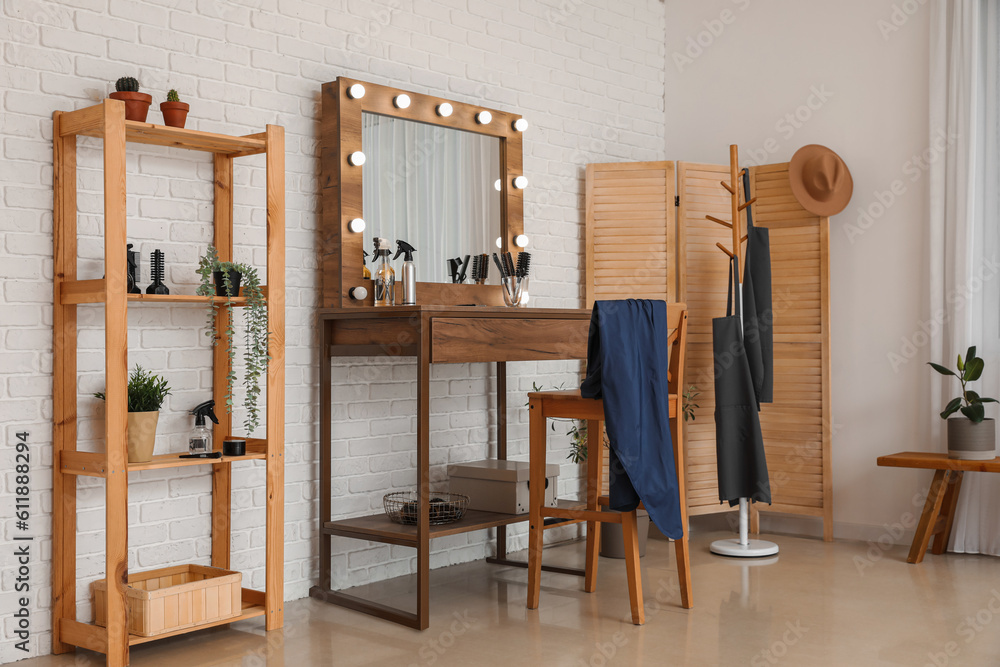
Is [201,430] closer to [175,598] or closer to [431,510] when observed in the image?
[175,598]

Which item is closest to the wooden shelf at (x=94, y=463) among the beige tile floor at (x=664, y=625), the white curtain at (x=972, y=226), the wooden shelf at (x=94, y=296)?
the wooden shelf at (x=94, y=296)

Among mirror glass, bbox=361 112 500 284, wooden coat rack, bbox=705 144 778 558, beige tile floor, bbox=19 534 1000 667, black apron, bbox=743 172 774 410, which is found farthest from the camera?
black apron, bbox=743 172 774 410

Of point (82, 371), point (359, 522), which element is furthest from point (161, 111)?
point (359, 522)

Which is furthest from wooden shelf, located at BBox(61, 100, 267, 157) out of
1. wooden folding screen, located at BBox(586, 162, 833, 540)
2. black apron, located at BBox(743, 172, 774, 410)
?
black apron, located at BBox(743, 172, 774, 410)

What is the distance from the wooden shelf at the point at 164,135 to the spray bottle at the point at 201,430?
83 cm

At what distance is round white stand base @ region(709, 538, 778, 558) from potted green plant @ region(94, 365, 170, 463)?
7.96 ft

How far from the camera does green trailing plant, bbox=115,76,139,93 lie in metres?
2.71

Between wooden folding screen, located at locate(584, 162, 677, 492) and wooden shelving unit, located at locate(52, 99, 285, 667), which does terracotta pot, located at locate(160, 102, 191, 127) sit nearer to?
wooden shelving unit, located at locate(52, 99, 285, 667)

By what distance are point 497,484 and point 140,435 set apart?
1346 millimetres

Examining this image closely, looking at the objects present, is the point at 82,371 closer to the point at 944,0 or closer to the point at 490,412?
the point at 490,412

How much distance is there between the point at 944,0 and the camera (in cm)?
403

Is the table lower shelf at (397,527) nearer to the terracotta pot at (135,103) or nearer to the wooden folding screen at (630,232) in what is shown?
the wooden folding screen at (630,232)

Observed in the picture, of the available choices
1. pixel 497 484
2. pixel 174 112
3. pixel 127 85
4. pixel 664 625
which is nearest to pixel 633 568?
pixel 664 625

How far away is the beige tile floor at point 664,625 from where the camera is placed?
2625mm
